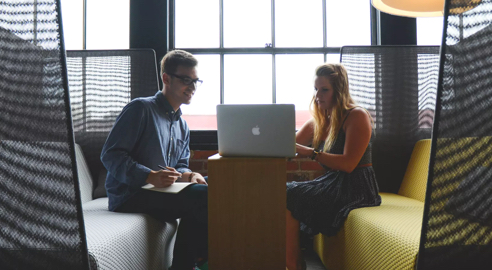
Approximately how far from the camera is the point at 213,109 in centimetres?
289

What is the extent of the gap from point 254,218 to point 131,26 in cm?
196

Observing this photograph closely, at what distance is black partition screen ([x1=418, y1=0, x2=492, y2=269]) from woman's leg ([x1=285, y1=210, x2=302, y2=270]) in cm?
108

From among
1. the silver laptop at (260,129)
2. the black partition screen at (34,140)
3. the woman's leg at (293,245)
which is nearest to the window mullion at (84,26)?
the silver laptop at (260,129)

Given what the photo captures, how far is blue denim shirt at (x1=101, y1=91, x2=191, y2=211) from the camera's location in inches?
67.4

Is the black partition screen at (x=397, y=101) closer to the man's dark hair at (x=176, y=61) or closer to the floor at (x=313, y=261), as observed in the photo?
the floor at (x=313, y=261)

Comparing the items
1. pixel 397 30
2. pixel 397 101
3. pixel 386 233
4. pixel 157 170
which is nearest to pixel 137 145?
pixel 157 170

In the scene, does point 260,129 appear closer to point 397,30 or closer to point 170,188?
point 170,188

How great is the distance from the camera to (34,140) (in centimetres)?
87

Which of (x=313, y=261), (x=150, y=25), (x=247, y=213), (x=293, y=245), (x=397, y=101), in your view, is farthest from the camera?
(x=150, y=25)

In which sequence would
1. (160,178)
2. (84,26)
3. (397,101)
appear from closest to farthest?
(160,178) < (397,101) < (84,26)

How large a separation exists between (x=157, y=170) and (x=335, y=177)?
0.94 meters

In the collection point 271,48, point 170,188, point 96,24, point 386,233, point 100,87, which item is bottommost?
point 386,233

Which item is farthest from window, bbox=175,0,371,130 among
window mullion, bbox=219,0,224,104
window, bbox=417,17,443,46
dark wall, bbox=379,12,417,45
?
window, bbox=417,17,443,46

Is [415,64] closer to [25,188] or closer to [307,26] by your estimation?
[307,26]
